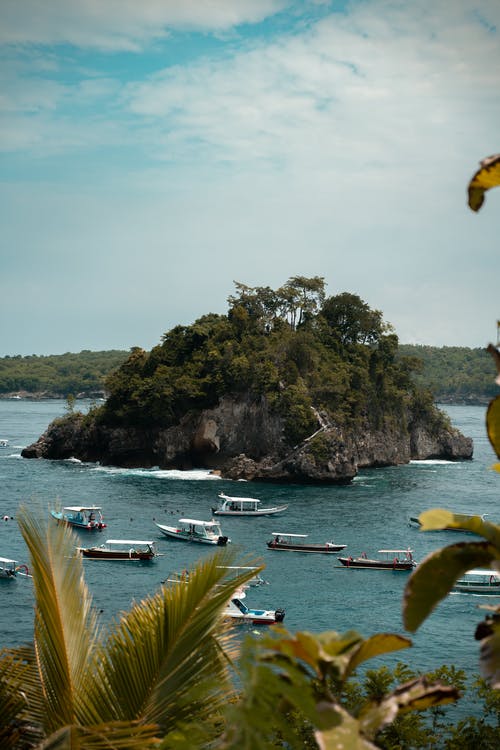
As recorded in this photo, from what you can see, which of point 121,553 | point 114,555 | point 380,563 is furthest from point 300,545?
point 114,555

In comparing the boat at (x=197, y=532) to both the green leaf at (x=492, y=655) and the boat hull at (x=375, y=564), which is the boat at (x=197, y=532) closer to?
the boat hull at (x=375, y=564)

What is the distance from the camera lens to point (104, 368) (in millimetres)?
197625

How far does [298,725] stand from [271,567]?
35.2 metres

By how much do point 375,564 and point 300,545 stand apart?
5.34m

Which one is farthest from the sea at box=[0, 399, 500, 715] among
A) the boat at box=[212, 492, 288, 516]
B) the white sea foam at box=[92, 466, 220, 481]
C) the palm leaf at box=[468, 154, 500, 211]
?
the palm leaf at box=[468, 154, 500, 211]

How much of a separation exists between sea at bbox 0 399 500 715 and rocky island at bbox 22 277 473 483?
278cm

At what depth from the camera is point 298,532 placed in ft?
166

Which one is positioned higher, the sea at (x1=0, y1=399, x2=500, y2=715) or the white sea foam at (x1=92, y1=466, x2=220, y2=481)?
the white sea foam at (x1=92, y1=466, x2=220, y2=481)

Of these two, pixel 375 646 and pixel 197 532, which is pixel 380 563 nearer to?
pixel 197 532

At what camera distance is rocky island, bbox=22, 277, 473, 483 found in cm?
7562

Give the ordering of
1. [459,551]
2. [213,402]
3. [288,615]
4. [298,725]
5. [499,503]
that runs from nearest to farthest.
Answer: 1. [459,551]
2. [298,725]
3. [288,615]
4. [499,503]
5. [213,402]

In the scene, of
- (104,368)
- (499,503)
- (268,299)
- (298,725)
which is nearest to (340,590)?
(499,503)

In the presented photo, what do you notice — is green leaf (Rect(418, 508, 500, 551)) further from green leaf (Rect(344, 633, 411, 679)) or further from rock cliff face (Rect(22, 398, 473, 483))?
rock cliff face (Rect(22, 398, 473, 483))

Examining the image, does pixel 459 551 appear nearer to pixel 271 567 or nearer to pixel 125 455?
pixel 271 567
